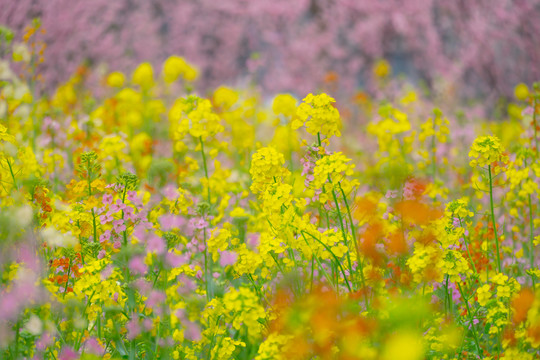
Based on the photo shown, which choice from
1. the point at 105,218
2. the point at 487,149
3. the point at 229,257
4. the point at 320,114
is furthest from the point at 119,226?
the point at 487,149

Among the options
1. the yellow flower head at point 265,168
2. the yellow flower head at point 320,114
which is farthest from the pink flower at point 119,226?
the yellow flower head at point 320,114

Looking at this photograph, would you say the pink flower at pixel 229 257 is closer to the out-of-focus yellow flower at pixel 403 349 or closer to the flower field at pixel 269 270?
the flower field at pixel 269 270

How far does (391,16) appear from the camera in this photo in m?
8.89

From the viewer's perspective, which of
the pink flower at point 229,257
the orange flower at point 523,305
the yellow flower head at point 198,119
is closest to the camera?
the orange flower at point 523,305

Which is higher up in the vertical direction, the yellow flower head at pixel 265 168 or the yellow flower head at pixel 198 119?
the yellow flower head at pixel 198 119

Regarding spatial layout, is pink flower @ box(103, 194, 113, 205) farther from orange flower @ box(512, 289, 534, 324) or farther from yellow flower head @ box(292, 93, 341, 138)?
orange flower @ box(512, 289, 534, 324)

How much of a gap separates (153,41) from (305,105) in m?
7.18

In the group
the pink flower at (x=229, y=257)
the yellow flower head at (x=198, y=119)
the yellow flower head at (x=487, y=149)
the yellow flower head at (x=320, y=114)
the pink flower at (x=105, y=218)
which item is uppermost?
the yellow flower head at (x=198, y=119)

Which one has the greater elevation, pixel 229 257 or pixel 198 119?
pixel 198 119

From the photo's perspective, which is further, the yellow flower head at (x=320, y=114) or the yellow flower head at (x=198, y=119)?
the yellow flower head at (x=198, y=119)

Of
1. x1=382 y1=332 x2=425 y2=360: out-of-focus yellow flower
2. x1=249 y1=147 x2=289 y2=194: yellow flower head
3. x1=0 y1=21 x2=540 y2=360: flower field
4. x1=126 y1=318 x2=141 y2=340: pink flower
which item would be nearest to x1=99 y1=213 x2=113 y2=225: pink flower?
x1=0 y1=21 x2=540 y2=360: flower field

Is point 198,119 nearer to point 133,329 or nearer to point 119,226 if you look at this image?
point 119,226

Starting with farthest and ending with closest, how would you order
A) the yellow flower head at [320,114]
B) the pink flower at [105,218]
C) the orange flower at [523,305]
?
the pink flower at [105,218] → the yellow flower head at [320,114] → the orange flower at [523,305]

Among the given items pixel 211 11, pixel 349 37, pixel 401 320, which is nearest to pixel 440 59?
pixel 349 37
